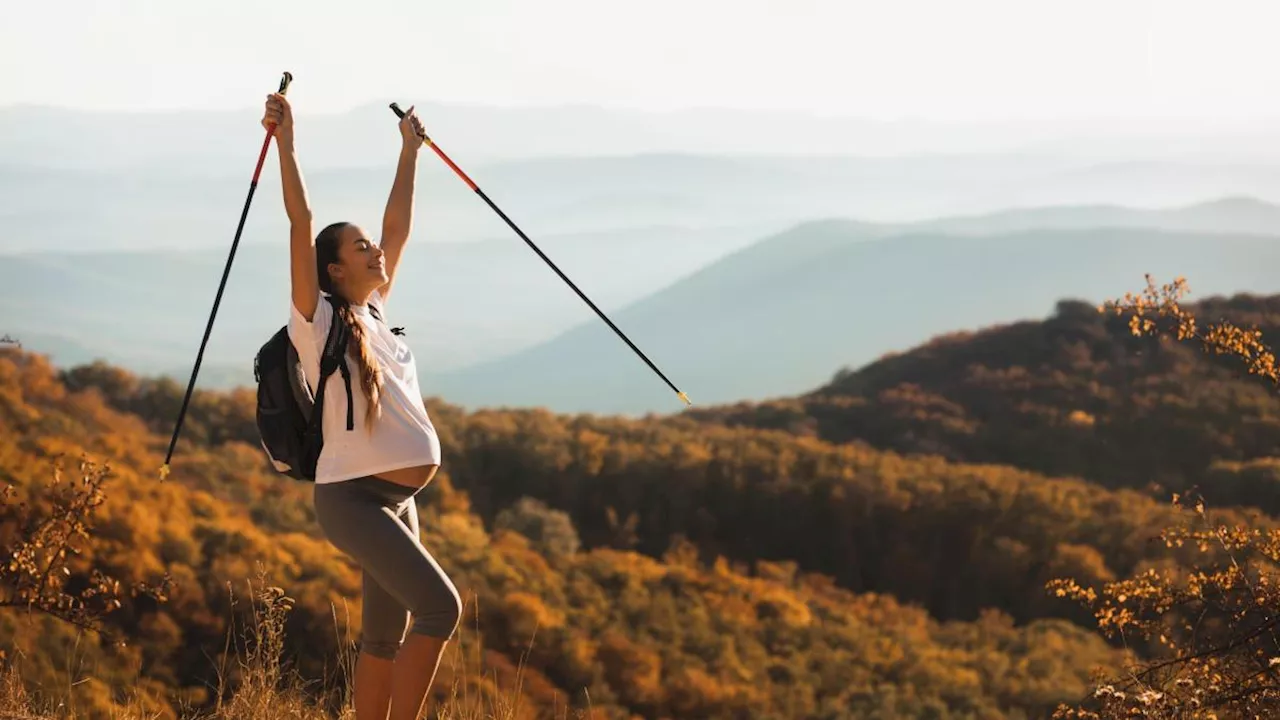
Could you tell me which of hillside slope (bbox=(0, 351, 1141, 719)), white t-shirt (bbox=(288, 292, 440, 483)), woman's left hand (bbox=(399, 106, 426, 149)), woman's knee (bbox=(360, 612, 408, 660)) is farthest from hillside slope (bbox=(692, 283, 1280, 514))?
white t-shirt (bbox=(288, 292, 440, 483))

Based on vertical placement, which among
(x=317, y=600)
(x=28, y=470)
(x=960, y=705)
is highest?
(x=28, y=470)

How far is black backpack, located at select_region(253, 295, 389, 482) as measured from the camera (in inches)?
Result: 132

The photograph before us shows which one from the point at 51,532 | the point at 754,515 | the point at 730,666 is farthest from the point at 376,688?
the point at 754,515

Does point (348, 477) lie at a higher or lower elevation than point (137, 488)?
higher

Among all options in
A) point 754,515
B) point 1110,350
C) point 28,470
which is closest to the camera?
point 28,470

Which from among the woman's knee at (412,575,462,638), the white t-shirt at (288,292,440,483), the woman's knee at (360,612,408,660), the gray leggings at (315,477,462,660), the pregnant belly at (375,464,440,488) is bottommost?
the woman's knee at (360,612,408,660)

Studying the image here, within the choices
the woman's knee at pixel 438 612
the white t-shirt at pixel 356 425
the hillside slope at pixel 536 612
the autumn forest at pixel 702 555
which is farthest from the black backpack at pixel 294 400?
the hillside slope at pixel 536 612

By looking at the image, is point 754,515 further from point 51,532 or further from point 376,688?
point 376,688

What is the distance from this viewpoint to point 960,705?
542 inches

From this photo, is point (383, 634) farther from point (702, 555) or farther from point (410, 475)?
point (702, 555)

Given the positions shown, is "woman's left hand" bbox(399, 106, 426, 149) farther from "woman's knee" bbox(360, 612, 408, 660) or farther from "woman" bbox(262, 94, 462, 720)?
"woman's knee" bbox(360, 612, 408, 660)

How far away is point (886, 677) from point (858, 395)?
19.2m

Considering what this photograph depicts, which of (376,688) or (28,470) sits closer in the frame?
(376,688)

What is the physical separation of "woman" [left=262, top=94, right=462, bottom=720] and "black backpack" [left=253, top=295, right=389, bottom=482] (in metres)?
0.02
